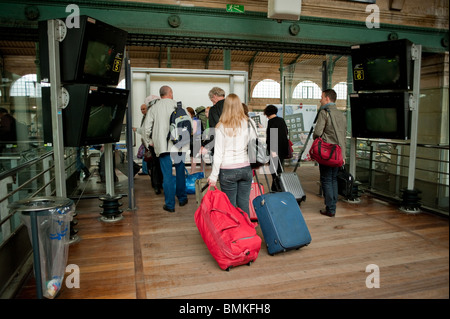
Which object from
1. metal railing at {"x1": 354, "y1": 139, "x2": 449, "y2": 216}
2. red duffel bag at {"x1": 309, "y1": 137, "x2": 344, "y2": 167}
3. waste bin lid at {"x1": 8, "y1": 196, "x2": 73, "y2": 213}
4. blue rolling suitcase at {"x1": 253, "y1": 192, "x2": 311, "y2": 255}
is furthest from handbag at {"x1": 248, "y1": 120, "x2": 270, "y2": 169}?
metal railing at {"x1": 354, "y1": 139, "x2": 449, "y2": 216}

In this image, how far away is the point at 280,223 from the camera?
133 inches

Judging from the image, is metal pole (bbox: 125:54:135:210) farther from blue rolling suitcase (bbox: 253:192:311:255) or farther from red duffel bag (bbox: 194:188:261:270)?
blue rolling suitcase (bbox: 253:192:311:255)

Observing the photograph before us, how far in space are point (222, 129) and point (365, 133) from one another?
9.33ft

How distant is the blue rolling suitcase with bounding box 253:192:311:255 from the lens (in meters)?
3.34

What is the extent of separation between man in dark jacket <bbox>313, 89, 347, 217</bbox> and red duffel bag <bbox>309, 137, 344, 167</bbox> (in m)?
0.10

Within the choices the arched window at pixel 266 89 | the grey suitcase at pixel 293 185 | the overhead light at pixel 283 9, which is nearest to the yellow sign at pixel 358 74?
the overhead light at pixel 283 9

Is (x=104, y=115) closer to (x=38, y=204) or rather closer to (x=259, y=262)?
(x=38, y=204)

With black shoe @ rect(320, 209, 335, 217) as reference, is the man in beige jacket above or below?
above

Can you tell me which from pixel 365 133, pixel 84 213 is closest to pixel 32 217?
pixel 84 213

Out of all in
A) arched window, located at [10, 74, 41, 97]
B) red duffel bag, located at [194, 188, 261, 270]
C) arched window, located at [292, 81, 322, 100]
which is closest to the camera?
red duffel bag, located at [194, 188, 261, 270]

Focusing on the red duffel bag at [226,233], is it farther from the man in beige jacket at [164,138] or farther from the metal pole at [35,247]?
the man in beige jacket at [164,138]

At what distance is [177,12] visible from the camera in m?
5.50

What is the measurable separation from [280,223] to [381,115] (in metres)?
2.70

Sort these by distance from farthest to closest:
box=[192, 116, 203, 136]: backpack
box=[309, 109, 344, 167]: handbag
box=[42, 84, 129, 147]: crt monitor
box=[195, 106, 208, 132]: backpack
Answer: box=[195, 106, 208, 132]: backpack
box=[192, 116, 203, 136]: backpack
box=[309, 109, 344, 167]: handbag
box=[42, 84, 129, 147]: crt monitor
